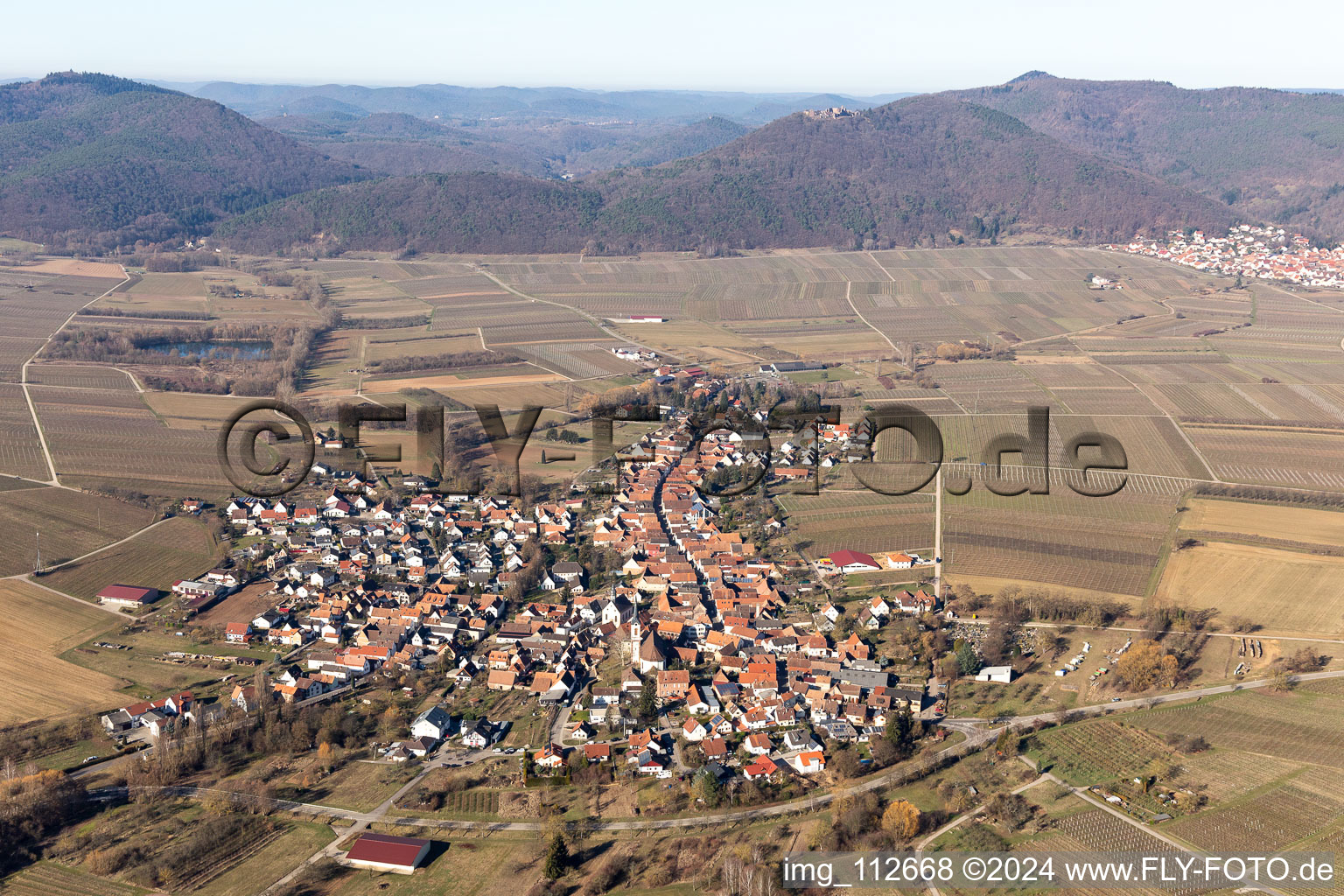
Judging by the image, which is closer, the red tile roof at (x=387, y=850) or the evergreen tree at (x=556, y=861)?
the evergreen tree at (x=556, y=861)

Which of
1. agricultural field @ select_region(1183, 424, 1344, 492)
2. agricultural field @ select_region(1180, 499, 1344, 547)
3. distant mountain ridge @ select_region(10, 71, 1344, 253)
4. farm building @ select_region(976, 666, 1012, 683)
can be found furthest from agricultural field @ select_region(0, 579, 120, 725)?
distant mountain ridge @ select_region(10, 71, 1344, 253)

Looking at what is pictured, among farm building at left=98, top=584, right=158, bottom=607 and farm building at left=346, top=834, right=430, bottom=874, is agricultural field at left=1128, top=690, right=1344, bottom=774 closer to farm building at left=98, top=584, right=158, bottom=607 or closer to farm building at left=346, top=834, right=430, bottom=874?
farm building at left=346, top=834, right=430, bottom=874

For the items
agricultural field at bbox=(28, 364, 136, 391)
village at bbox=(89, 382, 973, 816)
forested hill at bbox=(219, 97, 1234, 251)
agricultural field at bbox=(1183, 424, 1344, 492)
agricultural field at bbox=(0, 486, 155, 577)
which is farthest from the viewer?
forested hill at bbox=(219, 97, 1234, 251)

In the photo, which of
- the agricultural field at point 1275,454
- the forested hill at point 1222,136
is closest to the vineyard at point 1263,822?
the agricultural field at point 1275,454

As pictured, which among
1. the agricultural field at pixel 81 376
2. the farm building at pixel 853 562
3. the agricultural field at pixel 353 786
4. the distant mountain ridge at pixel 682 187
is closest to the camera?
the agricultural field at pixel 353 786

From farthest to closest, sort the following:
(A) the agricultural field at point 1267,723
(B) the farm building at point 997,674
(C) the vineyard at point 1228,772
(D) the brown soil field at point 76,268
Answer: (D) the brown soil field at point 76,268 → (B) the farm building at point 997,674 → (A) the agricultural field at point 1267,723 → (C) the vineyard at point 1228,772

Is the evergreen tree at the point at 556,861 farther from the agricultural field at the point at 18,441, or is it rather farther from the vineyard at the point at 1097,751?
the agricultural field at the point at 18,441
